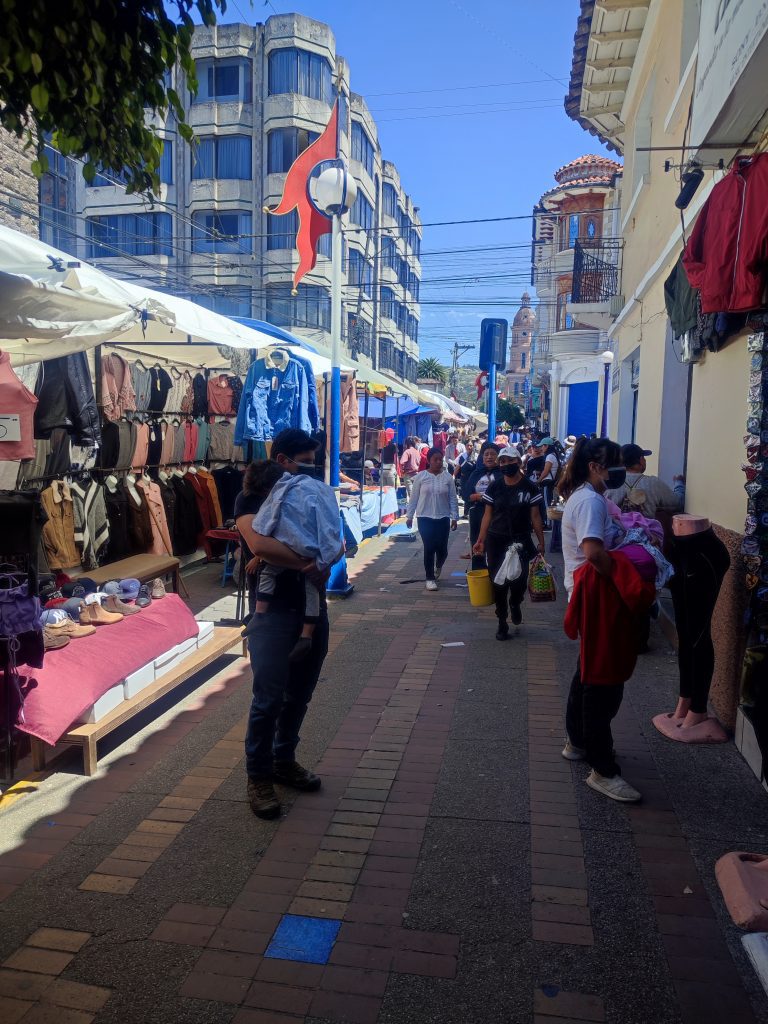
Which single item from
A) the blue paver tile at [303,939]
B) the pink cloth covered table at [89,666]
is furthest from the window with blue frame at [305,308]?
the blue paver tile at [303,939]

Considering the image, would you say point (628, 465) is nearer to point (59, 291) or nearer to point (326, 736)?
point (326, 736)

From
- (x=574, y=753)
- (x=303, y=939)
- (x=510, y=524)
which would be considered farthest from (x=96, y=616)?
(x=510, y=524)

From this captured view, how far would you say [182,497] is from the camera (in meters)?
9.91

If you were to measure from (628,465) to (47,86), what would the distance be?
5.45m

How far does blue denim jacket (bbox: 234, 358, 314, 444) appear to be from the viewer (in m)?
9.21

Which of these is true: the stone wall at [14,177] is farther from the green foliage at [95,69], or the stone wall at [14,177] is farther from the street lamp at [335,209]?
the green foliage at [95,69]

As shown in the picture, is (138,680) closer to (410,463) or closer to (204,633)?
(204,633)

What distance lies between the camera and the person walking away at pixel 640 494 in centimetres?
681

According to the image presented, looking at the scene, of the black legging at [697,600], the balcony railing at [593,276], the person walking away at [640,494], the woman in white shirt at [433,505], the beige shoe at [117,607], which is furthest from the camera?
the balcony railing at [593,276]

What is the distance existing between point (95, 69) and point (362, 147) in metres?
40.9

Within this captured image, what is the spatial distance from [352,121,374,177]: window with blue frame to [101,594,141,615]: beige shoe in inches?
1483

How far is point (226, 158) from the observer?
3612 centimetres

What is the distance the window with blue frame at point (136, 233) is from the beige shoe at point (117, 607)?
111 ft

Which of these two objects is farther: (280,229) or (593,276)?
(280,229)
